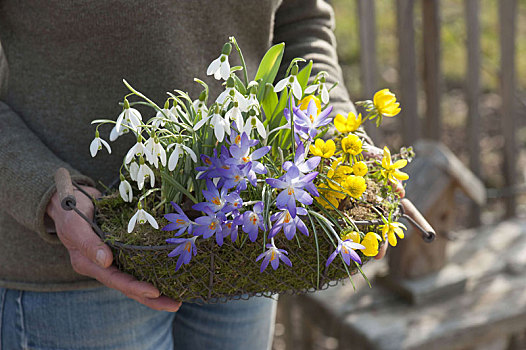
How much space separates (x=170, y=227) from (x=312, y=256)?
214 millimetres

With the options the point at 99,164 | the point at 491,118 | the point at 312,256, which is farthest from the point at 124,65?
the point at 491,118

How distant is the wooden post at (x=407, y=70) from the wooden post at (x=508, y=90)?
0.45 m

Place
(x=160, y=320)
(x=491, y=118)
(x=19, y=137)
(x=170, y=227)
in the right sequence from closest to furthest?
(x=170, y=227) < (x=19, y=137) < (x=160, y=320) < (x=491, y=118)

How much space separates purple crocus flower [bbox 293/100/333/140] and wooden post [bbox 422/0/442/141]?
5.35ft

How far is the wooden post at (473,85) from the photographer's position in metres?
2.40

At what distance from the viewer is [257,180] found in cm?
84

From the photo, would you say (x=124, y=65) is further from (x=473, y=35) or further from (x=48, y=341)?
(x=473, y=35)

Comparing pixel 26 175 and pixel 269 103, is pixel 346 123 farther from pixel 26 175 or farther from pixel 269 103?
pixel 26 175

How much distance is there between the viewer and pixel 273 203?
0.85 m

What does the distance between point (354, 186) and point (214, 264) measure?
22 centimetres

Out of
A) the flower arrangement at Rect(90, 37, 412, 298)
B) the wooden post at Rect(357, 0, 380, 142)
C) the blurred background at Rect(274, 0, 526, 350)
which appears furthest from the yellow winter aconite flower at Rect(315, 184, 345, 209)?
the wooden post at Rect(357, 0, 380, 142)

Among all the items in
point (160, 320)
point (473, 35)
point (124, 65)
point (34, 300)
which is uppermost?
point (124, 65)

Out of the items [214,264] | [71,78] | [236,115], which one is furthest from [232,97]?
[71,78]

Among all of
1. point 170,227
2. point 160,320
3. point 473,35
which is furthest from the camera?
point 473,35
